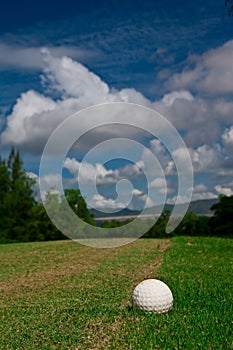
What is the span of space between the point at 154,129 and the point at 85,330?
1307 cm

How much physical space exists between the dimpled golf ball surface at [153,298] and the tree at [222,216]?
104 feet

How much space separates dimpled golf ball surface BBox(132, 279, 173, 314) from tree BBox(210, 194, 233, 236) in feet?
104

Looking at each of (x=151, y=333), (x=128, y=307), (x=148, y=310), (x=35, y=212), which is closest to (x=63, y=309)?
(x=128, y=307)

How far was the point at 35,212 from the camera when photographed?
177ft

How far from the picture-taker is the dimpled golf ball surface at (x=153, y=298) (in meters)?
6.37

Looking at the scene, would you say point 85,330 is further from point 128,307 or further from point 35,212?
point 35,212

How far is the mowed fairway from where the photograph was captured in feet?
17.6

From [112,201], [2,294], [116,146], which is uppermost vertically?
[116,146]

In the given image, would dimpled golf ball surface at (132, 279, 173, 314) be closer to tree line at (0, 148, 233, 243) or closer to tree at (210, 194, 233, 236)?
tree at (210, 194, 233, 236)

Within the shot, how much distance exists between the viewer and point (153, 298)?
20.9ft

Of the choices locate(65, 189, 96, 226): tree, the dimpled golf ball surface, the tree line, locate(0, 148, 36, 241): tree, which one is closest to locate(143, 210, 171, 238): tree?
the tree line

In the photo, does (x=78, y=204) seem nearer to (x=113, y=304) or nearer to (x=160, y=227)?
(x=160, y=227)

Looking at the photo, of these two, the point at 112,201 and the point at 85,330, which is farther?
the point at 112,201

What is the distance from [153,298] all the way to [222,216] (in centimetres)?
3445
